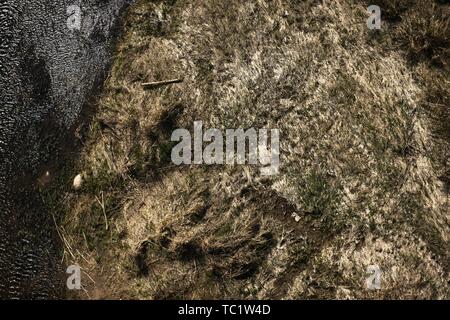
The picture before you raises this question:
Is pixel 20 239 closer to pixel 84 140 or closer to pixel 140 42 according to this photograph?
pixel 84 140

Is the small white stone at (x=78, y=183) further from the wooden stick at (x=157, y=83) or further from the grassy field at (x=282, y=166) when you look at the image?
the wooden stick at (x=157, y=83)

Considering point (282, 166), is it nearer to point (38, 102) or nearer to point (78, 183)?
point (78, 183)

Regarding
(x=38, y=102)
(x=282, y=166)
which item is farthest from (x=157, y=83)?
(x=282, y=166)

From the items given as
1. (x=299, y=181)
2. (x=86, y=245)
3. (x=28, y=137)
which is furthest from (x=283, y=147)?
(x=28, y=137)

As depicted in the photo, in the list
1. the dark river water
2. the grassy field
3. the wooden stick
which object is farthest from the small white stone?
the wooden stick
